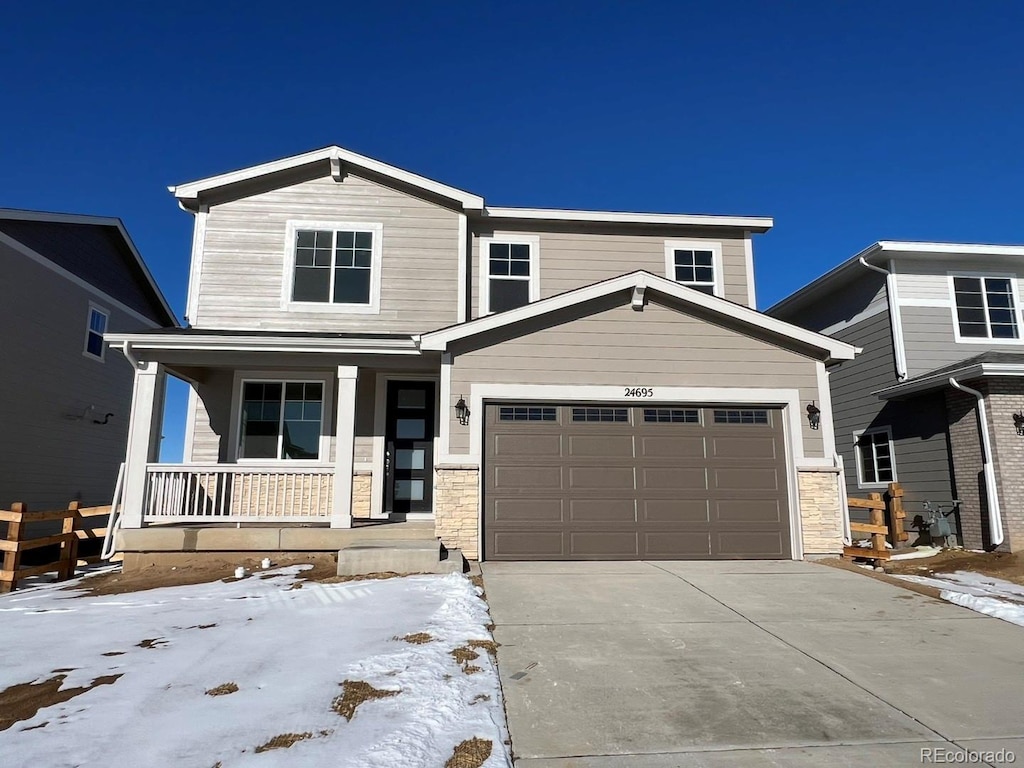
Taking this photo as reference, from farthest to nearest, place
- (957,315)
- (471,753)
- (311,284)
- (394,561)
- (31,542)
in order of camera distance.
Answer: (957,315) < (311,284) < (31,542) < (394,561) < (471,753)

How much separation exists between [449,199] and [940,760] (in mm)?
9953

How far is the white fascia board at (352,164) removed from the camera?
10.5 meters

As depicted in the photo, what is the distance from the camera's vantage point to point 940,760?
3.04 m

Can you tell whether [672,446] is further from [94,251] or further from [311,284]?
[94,251]

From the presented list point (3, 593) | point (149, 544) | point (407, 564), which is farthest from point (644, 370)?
point (3, 593)

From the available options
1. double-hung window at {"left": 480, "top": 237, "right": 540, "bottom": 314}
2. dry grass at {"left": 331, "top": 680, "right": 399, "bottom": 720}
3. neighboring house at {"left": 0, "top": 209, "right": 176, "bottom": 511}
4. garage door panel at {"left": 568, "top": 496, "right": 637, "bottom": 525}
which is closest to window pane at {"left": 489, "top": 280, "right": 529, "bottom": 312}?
double-hung window at {"left": 480, "top": 237, "right": 540, "bottom": 314}

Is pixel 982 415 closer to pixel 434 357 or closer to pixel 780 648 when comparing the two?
pixel 780 648

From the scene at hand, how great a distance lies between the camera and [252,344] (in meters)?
8.69

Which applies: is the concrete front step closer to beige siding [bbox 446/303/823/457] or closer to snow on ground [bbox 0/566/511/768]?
snow on ground [bbox 0/566/511/768]

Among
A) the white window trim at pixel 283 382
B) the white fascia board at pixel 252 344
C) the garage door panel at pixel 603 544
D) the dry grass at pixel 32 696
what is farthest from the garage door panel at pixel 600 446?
the dry grass at pixel 32 696

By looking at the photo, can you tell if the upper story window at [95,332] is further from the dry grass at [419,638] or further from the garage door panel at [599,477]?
the dry grass at [419,638]

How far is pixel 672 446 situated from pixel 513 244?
498 centimetres

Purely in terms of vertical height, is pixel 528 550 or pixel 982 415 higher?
pixel 982 415

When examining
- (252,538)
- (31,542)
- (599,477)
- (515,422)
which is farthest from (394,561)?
(31,542)
